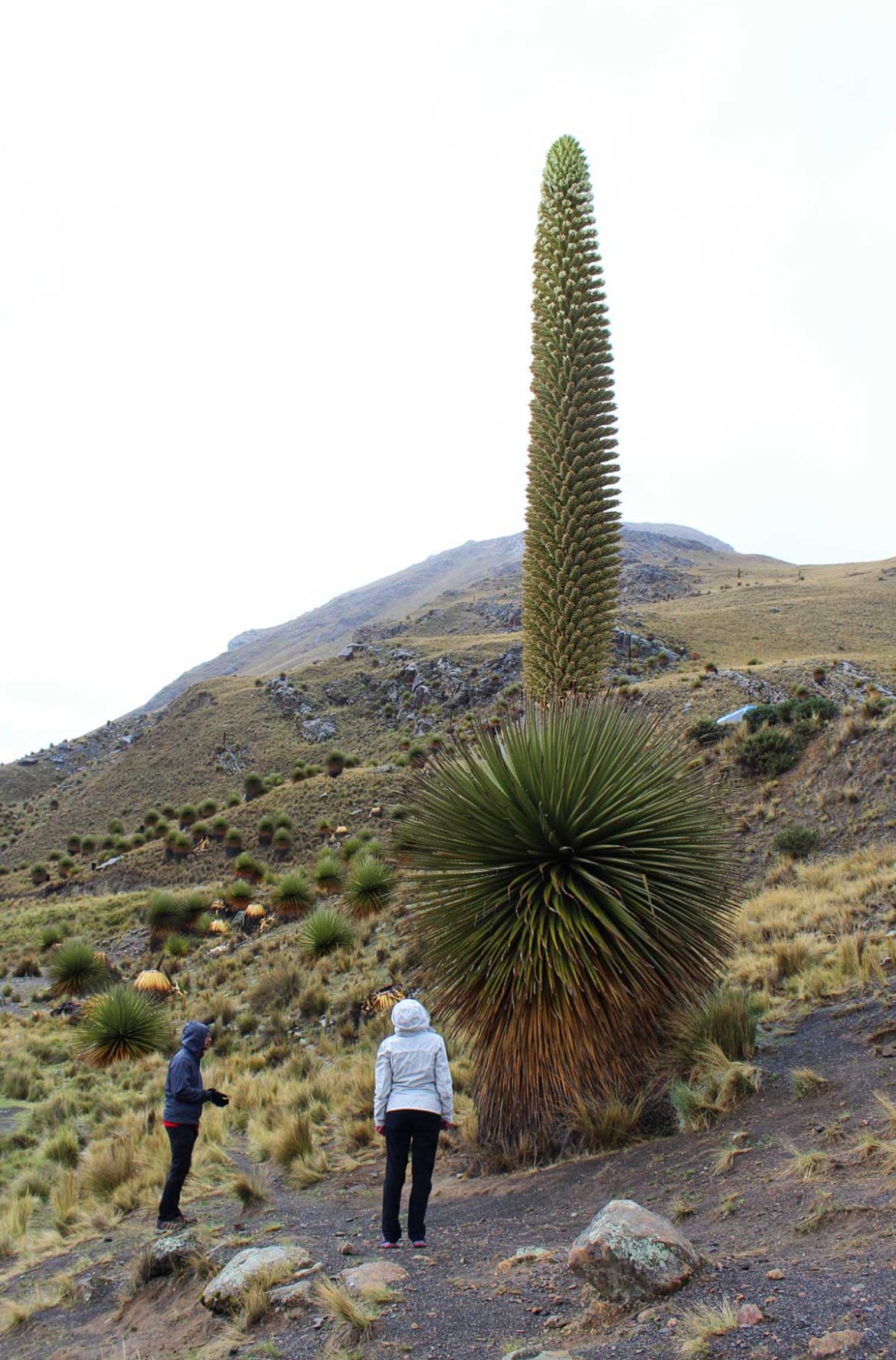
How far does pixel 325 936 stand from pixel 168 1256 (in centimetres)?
1182

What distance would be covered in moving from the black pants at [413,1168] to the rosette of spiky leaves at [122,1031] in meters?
10.9

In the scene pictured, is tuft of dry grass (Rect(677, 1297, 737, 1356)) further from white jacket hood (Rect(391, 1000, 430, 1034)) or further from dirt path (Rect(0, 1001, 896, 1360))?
white jacket hood (Rect(391, 1000, 430, 1034))

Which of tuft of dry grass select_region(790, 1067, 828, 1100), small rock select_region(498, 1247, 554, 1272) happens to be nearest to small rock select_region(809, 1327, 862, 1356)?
small rock select_region(498, 1247, 554, 1272)

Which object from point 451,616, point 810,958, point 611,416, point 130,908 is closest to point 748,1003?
point 810,958

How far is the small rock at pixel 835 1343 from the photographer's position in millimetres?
2826

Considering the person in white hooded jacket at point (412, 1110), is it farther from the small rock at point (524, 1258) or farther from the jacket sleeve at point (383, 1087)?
the small rock at point (524, 1258)

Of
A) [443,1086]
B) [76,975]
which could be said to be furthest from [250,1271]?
[76,975]

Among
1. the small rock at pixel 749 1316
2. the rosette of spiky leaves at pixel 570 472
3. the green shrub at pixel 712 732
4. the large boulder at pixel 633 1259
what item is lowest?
the large boulder at pixel 633 1259

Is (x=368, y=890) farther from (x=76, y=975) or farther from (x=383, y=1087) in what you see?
(x=383, y=1087)

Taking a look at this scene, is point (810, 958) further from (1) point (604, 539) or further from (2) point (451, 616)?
(2) point (451, 616)

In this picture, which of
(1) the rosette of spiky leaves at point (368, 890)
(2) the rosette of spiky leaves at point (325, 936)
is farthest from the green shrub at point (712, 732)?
(2) the rosette of spiky leaves at point (325, 936)

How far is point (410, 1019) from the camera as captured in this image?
5.50 m

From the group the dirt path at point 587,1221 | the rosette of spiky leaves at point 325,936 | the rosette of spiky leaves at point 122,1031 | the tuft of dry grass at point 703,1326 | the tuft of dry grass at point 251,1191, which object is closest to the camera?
the tuft of dry grass at point 703,1326

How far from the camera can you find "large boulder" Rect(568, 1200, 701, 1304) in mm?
3629
